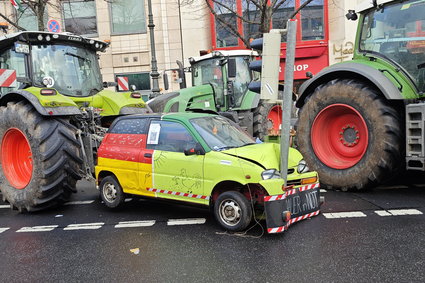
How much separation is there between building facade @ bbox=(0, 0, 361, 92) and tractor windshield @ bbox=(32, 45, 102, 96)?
11.5 metres

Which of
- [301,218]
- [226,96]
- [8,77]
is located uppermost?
[8,77]

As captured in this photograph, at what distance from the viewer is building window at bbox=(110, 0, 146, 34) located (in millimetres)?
19922

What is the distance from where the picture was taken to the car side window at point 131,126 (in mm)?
6075

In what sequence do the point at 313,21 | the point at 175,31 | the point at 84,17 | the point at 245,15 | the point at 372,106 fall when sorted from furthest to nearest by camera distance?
the point at 84,17, the point at 175,31, the point at 313,21, the point at 245,15, the point at 372,106

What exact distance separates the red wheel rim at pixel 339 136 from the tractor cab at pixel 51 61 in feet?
14.1

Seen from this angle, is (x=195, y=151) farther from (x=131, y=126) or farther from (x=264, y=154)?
(x=131, y=126)

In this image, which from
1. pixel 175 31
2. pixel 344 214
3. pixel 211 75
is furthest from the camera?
pixel 175 31

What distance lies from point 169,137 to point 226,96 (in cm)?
567

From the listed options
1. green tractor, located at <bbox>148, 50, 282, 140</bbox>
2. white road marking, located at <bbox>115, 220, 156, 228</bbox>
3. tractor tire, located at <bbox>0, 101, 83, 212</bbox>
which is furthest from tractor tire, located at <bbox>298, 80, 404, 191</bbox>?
tractor tire, located at <bbox>0, 101, 83, 212</bbox>

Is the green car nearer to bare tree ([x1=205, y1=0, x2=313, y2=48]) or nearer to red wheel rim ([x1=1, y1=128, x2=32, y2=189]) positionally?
red wheel rim ([x1=1, y1=128, x2=32, y2=189])

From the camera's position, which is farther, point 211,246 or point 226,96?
point 226,96

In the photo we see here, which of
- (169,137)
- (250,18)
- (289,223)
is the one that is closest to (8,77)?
(169,137)

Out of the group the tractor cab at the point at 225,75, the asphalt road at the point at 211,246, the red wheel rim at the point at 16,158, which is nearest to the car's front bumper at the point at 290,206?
the asphalt road at the point at 211,246

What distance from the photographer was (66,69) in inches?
284
